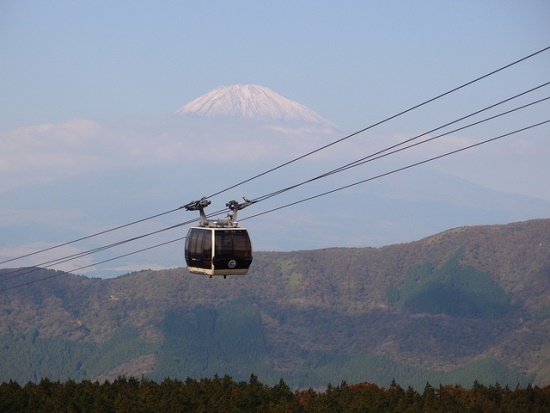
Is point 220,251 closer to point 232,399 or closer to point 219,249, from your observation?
point 219,249

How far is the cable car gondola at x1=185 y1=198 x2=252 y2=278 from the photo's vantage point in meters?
71.9

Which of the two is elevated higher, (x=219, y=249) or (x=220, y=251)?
(x=219, y=249)

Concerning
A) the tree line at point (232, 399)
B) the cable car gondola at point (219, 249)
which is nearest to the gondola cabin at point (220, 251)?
the cable car gondola at point (219, 249)

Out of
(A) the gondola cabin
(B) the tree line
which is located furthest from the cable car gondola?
(B) the tree line

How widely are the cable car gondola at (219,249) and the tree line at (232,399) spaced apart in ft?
148

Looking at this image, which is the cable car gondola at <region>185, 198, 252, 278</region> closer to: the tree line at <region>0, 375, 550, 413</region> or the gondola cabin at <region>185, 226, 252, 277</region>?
the gondola cabin at <region>185, 226, 252, 277</region>

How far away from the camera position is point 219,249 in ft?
236

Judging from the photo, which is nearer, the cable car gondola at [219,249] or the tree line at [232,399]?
the cable car gondola at [219,249]

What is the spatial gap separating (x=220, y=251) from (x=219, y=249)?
0.16m

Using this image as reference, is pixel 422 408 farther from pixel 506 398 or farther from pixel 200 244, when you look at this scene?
pixel 200 244

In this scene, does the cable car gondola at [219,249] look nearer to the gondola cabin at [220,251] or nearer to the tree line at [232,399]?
the gondola cabin at [220,251]

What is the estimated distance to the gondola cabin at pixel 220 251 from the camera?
7188 centimetres

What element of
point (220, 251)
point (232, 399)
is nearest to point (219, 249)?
point (220, 251)

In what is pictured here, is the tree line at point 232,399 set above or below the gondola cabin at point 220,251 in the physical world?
below
